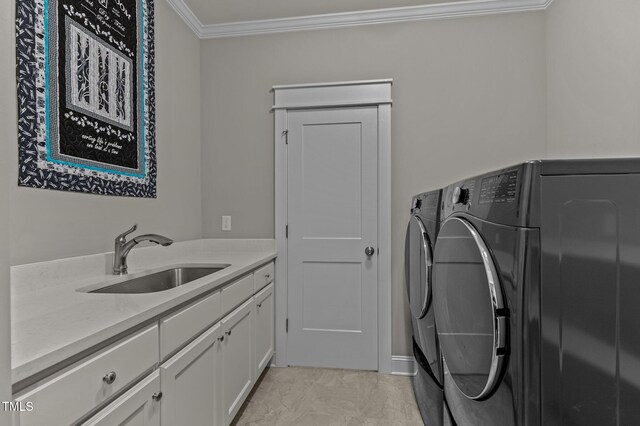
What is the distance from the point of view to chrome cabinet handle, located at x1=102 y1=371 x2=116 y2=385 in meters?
Answer: 0.90

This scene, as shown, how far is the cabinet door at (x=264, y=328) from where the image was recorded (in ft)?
7.41

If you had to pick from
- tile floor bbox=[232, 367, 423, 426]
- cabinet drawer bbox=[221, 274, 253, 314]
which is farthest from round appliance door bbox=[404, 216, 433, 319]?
cabinet drawer bbox=[221, 274, 253, 314]

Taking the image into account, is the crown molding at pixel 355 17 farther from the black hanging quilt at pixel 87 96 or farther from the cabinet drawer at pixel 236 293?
the cabinet drawer at pixel 236 293

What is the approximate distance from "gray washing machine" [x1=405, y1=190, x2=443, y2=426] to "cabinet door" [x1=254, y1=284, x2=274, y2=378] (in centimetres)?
98

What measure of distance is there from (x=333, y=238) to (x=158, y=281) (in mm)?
1258

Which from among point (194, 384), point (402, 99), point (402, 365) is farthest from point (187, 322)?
point (402, 99)

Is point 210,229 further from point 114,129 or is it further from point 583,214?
point 583,214

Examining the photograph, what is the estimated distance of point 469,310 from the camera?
1029 millimetres

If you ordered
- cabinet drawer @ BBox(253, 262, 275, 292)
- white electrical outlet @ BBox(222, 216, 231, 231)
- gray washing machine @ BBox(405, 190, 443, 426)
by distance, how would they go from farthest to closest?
white electrical outlet @ BBox(222, 216, 231, 231) < cabinet drawer @ BBox(253, 262, 275, 292) < gray washing machine @ BBox(405, 190, 443, 426)

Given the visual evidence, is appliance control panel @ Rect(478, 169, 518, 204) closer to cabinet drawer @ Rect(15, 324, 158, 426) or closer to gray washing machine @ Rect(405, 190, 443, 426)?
gray washing machine @ Rect(405, 190, 443, 426)

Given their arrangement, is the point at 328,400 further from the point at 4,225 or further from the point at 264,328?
the point at 4,225

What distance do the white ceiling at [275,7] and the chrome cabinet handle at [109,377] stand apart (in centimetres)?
249

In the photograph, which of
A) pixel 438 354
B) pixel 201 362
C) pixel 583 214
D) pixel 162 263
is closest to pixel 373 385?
pixel 438 354

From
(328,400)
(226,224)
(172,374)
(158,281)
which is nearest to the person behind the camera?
(172,374)
